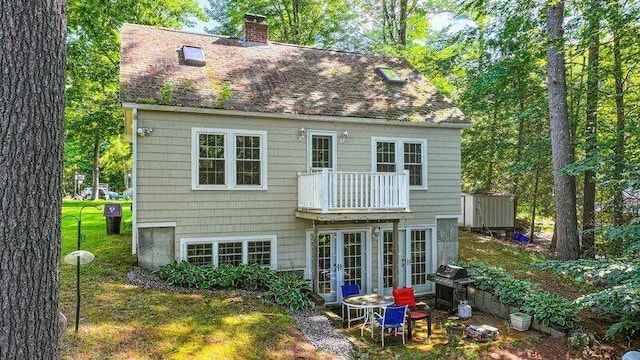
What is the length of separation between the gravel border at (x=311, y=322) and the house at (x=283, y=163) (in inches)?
25.0

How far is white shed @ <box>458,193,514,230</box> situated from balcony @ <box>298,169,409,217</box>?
8766 millimetres

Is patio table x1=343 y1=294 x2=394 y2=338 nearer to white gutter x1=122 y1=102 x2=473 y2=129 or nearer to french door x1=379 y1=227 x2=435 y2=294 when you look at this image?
french door x1=379 y1=227 x2=435 y2=294

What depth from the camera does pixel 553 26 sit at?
489 inches


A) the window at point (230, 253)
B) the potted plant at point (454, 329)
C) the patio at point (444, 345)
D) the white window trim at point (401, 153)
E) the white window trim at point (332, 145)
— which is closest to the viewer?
the patio at point (444, 345)

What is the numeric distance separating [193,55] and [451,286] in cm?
987

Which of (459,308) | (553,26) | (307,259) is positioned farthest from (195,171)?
(553,26)

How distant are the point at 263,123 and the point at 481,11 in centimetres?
739

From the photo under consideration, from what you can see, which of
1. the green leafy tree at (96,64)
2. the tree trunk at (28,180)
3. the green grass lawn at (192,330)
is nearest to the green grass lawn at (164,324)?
the green grass lawn at (192,330)

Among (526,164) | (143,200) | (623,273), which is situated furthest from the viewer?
(526,164)

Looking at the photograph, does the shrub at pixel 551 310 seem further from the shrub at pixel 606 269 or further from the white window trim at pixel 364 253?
the white window trim at pixel 364 253

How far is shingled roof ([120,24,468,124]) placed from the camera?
424 inches

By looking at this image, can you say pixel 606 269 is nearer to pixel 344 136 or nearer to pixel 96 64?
pixel 344 136

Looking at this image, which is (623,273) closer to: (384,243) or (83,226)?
(384,243)

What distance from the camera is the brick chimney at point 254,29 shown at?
1434cm
